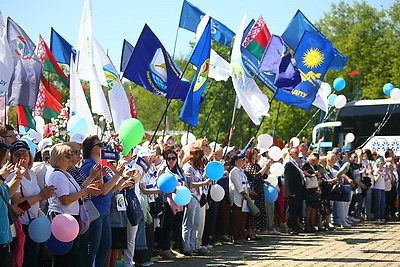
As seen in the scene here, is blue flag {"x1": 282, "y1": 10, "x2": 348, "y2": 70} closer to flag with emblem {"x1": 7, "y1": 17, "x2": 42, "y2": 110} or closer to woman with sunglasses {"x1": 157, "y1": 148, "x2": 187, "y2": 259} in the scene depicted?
Answer: woman with sunglasses {"x1": 157, "y1": 148, "x2": 187, "y2": 259}

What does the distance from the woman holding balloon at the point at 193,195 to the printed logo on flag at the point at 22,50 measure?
321 centimetres

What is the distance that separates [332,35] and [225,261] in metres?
37.1

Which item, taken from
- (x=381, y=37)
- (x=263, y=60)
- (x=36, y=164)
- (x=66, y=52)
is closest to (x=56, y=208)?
(x=36, y=164)

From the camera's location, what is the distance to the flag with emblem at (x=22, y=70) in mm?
11375

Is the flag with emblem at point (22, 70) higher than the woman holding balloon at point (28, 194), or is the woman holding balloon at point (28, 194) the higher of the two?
the flag with emblem at point (22, 70)

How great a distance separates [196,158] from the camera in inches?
460

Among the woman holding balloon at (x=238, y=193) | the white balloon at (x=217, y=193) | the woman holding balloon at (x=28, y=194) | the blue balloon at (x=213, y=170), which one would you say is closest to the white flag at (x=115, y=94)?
the blue balloon at (x=213, y=170)

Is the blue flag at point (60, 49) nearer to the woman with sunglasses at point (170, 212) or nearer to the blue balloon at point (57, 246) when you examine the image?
the woman with sunglasses at point (170, 212)

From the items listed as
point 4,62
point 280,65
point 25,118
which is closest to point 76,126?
point 4,62

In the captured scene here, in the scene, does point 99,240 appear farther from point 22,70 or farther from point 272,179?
point 272,179

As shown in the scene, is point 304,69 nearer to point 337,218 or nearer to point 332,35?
point 337,218

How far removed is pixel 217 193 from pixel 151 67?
254 centimetres

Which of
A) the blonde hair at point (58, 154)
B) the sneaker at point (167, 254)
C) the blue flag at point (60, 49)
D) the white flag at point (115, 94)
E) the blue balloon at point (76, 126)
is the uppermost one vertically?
the blue flag at point (60, 49)

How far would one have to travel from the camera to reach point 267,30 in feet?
54.8
